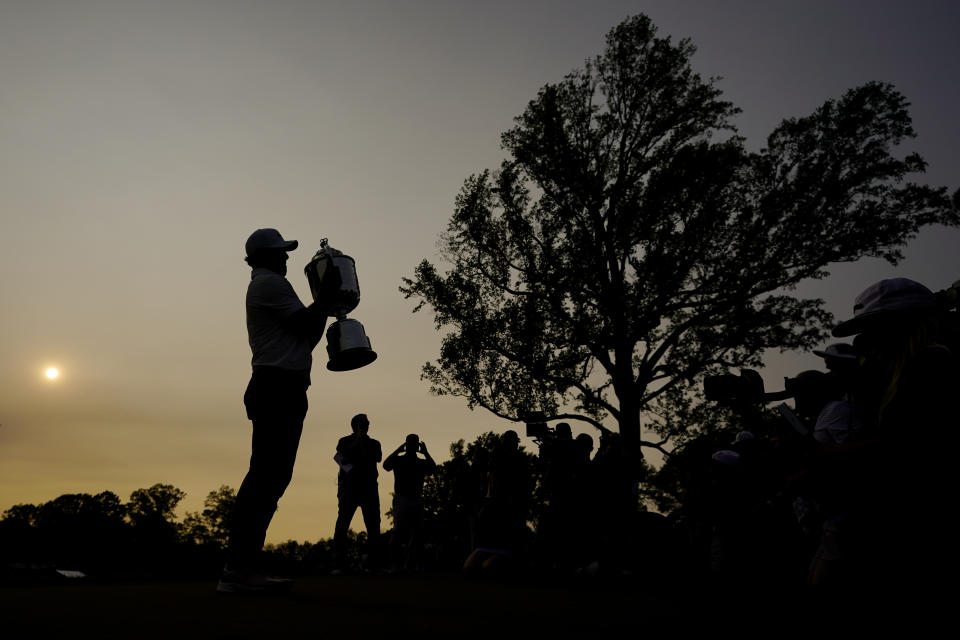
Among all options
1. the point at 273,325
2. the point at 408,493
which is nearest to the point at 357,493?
the point at 408,493

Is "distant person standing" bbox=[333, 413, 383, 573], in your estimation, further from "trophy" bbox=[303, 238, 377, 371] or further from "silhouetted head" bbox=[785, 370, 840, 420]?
"silhouetted head" bbox=[785, 370, 840, 420]

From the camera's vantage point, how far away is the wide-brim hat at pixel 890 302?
2707 millimetres

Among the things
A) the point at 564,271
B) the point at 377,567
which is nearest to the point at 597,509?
the point at 377,567

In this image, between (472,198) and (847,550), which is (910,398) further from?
(472,198)

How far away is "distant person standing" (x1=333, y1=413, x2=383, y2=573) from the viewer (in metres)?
9.67

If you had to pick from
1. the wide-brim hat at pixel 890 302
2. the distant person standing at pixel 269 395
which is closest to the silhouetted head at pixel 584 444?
the distant person standing at pixel 269 395

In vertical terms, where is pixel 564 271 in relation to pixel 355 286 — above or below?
above

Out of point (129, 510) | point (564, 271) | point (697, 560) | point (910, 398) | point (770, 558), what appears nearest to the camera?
point (910, 398)

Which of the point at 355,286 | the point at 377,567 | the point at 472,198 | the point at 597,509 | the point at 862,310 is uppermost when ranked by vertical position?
the point at 472,198

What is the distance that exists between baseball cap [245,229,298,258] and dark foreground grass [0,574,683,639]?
2.31 metres

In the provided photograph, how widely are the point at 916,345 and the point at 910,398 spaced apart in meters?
0.39

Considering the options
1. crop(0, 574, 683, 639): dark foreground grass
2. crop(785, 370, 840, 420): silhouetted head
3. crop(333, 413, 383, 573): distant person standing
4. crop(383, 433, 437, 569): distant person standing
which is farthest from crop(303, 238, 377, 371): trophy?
crop(383, 433, 437, 569): distant person standing

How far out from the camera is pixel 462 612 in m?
3.74

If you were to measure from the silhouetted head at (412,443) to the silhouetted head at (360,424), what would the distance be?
1.45 meters
